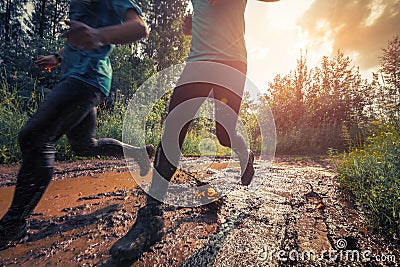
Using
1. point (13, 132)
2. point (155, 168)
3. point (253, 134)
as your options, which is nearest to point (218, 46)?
point (155, 168)

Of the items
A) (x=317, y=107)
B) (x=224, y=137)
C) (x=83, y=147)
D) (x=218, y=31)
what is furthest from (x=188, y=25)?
(x=317, y=107)

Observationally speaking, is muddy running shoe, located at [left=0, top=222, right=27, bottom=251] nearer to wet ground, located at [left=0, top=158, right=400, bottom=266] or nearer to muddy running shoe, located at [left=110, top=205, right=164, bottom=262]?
wet ground, located at [left=0, top=158, right=400, bottom=266]

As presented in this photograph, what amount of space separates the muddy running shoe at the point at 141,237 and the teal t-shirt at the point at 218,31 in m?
1.13

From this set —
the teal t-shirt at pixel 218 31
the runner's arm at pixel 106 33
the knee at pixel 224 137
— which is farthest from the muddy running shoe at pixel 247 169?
the runner's arm at pixel 106 33

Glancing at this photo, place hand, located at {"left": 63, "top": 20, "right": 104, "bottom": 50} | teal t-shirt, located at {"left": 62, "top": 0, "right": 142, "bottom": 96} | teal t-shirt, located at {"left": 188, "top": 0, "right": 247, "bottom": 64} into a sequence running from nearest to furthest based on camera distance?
hand, located at {"left": 63, "top": 20, "right": 104, "bottom": 50}, teal t-shirt, located at {"left": 62, "top": 0, "right": 142, "bottom": 96}, teal t-shirt, located at {"left": 188, "top": 0, "right": 247, "bottom": 64}

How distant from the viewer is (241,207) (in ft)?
6.48

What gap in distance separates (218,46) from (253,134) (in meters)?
11.2

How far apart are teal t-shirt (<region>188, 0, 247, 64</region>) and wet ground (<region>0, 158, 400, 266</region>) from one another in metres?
1.24

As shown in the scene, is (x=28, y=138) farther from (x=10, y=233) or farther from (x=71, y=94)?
(x=10, y=233)

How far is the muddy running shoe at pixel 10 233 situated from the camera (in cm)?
116

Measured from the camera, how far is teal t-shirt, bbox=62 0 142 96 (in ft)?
4.17

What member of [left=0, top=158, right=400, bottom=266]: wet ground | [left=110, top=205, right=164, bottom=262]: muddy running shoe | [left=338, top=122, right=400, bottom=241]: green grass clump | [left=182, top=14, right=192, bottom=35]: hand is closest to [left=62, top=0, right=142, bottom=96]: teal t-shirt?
[left=182, top=14, right=192, bottom=35]: hand

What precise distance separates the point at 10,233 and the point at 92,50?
3.72 feet

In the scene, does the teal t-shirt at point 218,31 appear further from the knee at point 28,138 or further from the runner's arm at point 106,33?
the knee at point 28,138
